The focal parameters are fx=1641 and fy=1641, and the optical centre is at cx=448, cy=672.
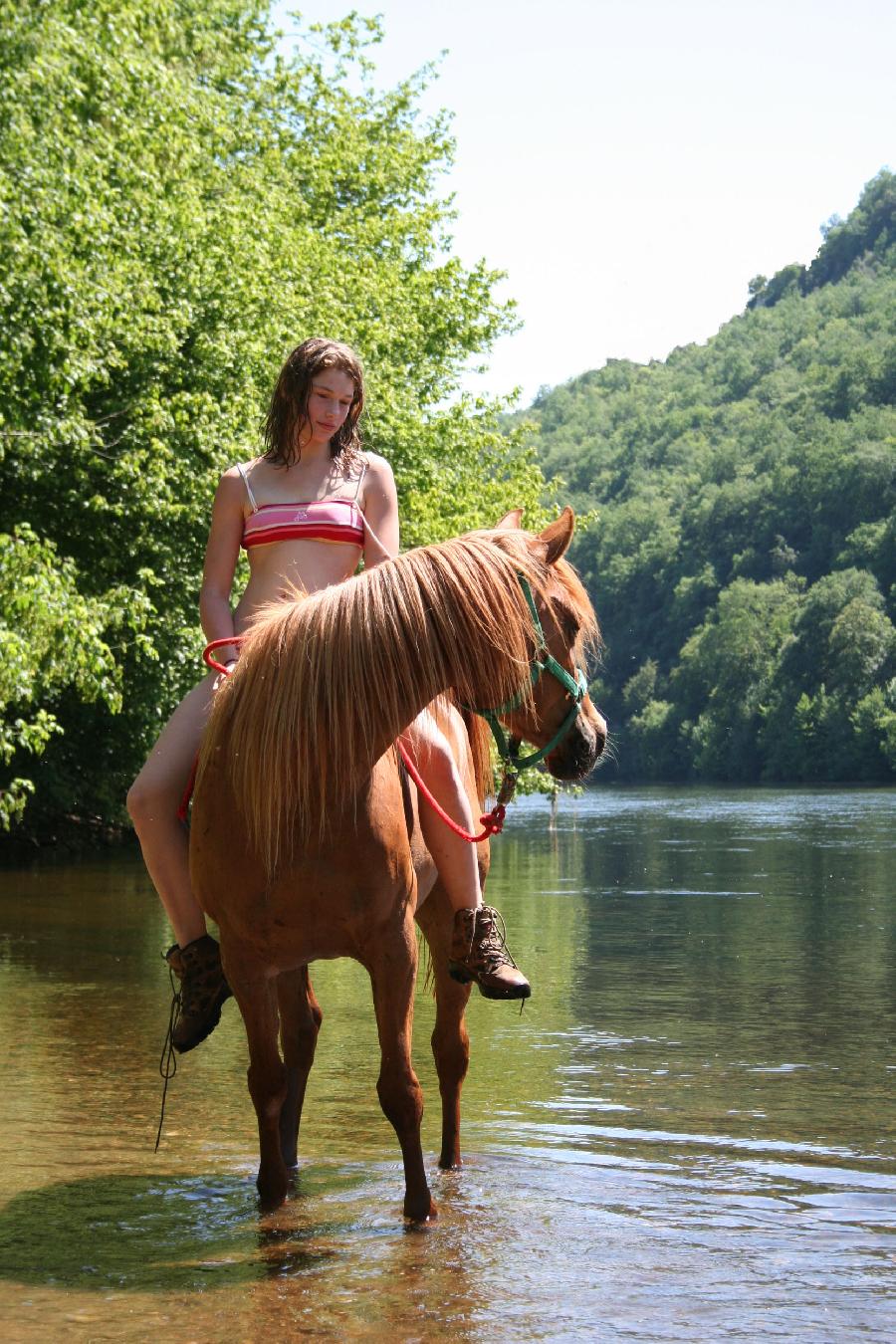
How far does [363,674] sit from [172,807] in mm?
995

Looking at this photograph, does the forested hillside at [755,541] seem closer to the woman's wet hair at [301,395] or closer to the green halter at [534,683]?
the woman's wet hair at [301,395]

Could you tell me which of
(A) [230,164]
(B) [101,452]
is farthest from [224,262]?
(A) [230,164]

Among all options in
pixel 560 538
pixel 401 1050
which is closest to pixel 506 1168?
pixel 401 1050

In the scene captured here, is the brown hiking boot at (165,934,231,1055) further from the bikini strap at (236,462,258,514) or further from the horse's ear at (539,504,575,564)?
the horse's ear at (539,504,575,564)

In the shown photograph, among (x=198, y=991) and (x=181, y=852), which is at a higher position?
(x=181, y=852)

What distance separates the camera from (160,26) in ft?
92.9

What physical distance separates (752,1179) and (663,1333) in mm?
1839

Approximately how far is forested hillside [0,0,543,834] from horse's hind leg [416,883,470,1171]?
31.1 ft

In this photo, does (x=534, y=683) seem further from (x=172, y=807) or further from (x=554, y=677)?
(x=172, y=807)

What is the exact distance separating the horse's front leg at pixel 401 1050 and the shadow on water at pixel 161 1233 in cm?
26

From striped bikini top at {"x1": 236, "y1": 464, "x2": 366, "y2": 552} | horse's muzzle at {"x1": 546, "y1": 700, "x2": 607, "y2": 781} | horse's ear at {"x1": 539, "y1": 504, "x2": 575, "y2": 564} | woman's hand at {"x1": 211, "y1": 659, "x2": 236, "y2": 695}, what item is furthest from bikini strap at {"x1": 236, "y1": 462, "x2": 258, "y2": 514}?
horse's muzzle at {"x1": 546, "y1": 700, "x2": 607, "y2": 781}

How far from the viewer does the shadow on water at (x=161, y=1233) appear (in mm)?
4844

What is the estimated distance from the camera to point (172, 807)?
5629 mm

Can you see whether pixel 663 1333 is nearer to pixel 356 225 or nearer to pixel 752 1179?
pixel 752 1179
